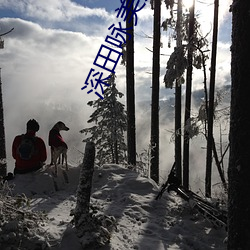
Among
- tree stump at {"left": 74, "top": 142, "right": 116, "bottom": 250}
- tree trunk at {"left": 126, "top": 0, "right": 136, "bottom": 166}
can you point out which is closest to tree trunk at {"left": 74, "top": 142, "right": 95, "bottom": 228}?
tree stump at {"left": 74, "top": 142, "right": 116, "bottom": 250}

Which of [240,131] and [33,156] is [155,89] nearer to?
[33,156]

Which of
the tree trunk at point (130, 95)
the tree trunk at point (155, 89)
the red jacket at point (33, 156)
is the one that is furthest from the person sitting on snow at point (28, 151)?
the tree trunk at point (155, 89)

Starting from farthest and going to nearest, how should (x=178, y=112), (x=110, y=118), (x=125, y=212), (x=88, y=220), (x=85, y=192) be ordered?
1. (x=110, y=118)
2. (x=178, y=112)
3. (x=125, y=212)
4. (x=85, y=192)
5. (x=88, y=220)

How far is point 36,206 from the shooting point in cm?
743

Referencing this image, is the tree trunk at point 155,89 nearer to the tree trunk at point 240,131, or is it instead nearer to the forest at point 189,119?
the forest at point 189,119

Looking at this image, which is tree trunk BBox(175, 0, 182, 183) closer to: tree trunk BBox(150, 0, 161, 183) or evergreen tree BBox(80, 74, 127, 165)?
tree trunk BBox(150, 0, 161, 183)

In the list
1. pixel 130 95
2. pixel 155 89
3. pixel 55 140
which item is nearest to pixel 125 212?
pixel 55 140

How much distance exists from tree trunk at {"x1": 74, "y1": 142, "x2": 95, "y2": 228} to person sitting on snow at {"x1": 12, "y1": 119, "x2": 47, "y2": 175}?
389 cm

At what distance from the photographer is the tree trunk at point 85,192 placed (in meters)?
5.68

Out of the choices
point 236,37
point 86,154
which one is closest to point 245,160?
point 236,37

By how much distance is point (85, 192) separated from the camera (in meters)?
5.86

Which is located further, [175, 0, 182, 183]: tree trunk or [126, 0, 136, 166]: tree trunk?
[175, 0, 182, 183]: tree trunk

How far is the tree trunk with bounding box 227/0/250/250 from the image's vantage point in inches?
180

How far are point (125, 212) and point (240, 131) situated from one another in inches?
149
